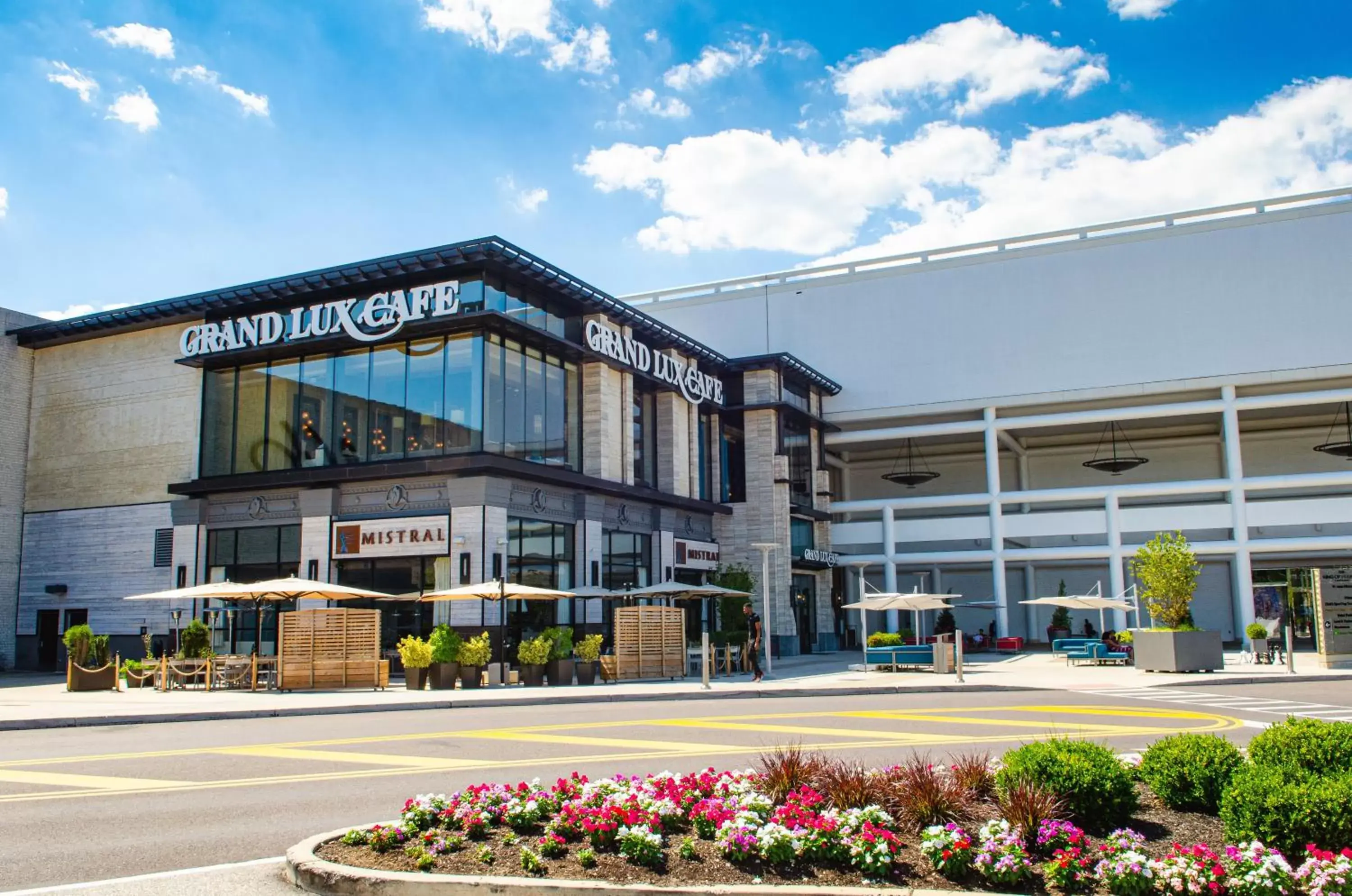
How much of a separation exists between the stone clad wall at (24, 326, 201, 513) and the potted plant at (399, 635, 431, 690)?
47.1ft

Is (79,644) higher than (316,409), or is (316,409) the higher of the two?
(316,409)

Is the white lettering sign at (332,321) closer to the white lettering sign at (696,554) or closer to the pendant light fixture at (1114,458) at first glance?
the white lettering sign at (696,554)

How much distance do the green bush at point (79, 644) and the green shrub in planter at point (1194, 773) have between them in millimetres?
27855

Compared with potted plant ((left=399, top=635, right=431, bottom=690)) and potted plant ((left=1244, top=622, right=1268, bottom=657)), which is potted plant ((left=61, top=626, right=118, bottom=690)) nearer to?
potted plant ((left=399, top=635, right=431, bottom=690))

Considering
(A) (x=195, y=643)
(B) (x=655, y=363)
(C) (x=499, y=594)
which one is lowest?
(A) (x=195, y=643)

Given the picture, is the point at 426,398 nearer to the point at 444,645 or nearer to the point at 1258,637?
the point at 444,645

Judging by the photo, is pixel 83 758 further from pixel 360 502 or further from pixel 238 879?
pixel 360 502

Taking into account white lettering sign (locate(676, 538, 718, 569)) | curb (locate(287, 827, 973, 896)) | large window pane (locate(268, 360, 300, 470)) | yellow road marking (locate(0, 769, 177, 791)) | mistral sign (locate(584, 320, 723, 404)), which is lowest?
yellow road marking (locate(0, 769, 177, 791))

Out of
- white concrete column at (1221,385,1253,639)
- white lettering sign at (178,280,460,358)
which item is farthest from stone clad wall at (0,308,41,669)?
white concrete column at (1221,385,1253,639)

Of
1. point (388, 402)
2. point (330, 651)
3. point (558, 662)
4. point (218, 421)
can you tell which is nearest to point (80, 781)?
point (330, 651)

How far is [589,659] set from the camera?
2911 centimetres

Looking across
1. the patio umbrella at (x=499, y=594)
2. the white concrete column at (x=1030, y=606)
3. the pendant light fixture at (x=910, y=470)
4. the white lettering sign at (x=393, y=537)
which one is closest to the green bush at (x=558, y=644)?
the patio umbrella at (x=499, y=594)

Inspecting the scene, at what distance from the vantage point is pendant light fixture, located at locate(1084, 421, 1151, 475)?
51.6 m

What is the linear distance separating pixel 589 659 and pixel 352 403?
11166mm
